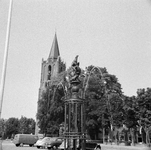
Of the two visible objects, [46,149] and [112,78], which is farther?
[112,78]

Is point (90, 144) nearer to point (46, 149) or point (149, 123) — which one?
point (46, 149)

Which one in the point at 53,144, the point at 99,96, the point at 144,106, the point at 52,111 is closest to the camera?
the point at 53,144

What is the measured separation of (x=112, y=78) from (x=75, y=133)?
102 ft

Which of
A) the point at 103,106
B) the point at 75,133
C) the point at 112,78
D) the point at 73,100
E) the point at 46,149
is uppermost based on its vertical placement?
the point at 112,78

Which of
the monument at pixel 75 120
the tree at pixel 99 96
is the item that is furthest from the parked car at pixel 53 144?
the tree at pixel 99 96

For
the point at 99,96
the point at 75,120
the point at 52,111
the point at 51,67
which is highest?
the point at 51,67

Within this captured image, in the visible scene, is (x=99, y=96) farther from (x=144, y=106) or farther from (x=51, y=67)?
(x=51, y=67)

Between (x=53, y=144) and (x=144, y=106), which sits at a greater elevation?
(x=144, y=106)

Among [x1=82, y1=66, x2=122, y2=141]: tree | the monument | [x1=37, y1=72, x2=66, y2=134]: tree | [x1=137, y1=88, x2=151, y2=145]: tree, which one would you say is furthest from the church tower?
the monument

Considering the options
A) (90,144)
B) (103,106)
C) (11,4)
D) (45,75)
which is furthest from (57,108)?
(45,75)

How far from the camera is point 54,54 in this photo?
7838 centimetres

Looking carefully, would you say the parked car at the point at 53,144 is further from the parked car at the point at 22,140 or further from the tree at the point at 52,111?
the tree at the point at 52,111

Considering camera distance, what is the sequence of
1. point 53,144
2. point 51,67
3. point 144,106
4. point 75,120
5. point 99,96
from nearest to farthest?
point 75,120 < point 53,144 < point 144,106 < point 99,96 < point 51,67

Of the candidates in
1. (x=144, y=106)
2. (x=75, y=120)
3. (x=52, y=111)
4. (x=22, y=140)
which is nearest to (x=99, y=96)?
(x=52, y=111)
